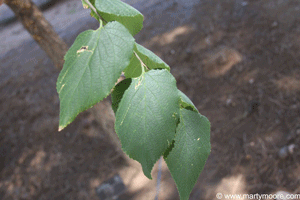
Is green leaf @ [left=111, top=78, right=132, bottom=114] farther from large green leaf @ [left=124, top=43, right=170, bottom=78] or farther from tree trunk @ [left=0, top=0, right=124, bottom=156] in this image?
tree trunk @ [left=0, top=0, right=124, bottom=156]

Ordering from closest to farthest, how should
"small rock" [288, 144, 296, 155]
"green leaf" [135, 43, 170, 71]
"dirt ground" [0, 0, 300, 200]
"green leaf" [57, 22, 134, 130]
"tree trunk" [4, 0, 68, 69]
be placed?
"green leaf" [57, 22, 134, 130], "green leaf" [135, 43, 170, 71], "tree trunk" [4, 0, 68, 69], "small rock" [288, 144, 296, 155], "dirt ground" [0, 0, 300, 200]

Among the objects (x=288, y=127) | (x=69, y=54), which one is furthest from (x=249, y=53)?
(x=69, y=54)

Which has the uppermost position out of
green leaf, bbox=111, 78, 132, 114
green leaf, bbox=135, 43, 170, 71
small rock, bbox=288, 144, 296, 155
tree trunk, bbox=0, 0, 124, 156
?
green leaf, bbox=135, 43, 170, 71

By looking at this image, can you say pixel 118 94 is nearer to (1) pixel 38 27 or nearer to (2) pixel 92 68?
(2) pixel 92 68

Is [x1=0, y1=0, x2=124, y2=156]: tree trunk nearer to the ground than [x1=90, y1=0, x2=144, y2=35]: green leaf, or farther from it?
nearer to the ground

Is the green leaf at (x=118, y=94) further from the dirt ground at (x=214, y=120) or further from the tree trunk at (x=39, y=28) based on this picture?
the dirt ground at (x=214, y=120)

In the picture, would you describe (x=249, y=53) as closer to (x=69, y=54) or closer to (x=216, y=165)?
(x=216, y=165)

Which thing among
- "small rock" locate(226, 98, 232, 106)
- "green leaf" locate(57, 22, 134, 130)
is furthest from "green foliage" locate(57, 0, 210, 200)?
"small rock" locate(226, 98, 232, 106)

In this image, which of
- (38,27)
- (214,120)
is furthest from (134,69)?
(214,120)

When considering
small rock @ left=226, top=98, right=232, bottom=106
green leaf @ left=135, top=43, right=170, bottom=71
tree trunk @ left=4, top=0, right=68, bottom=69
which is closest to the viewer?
green leaf @ left=135, top=43, right=170, bottom=71
